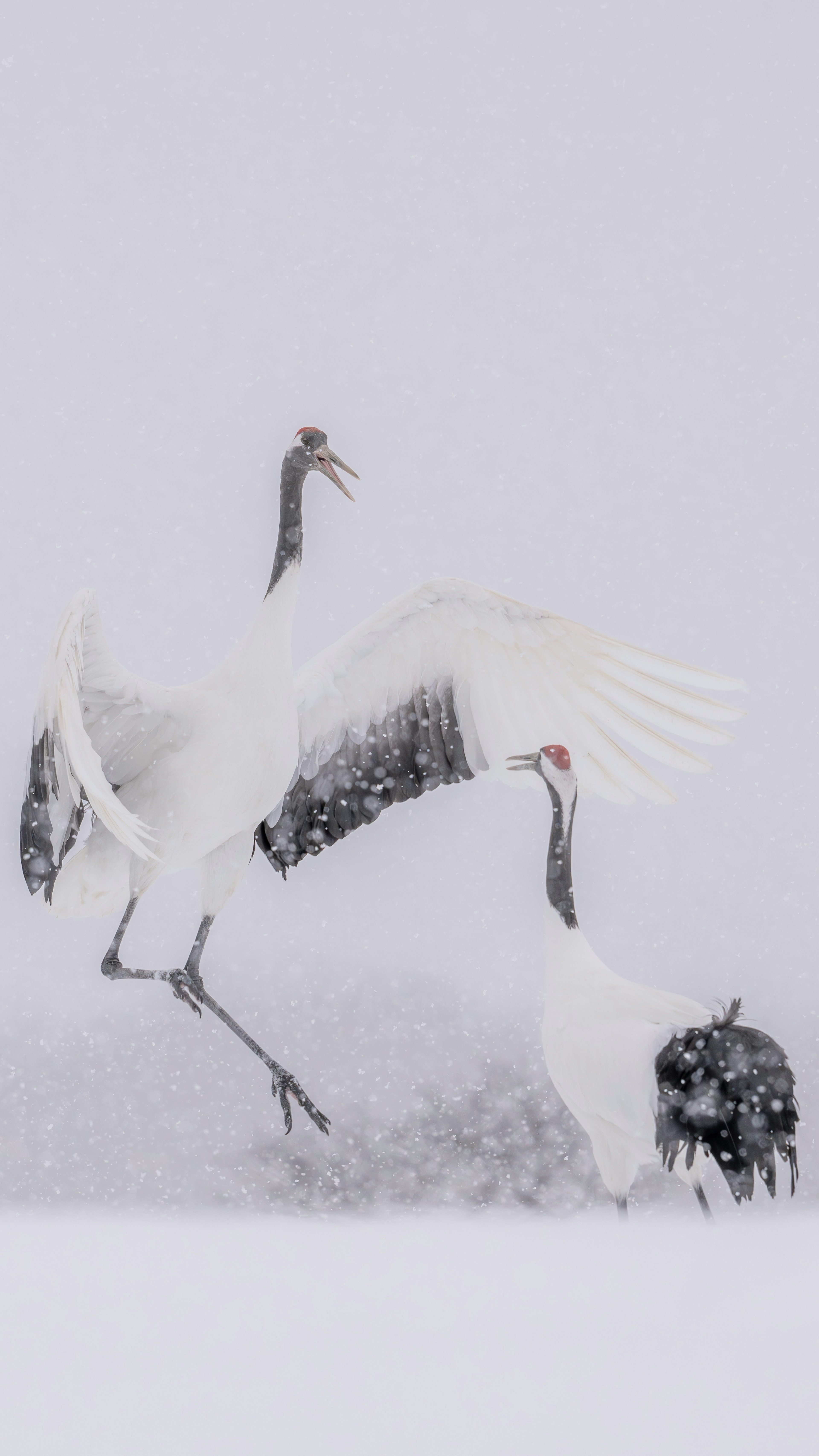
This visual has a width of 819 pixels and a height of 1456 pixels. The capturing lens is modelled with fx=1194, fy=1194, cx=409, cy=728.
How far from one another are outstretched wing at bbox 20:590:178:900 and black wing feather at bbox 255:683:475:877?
31 centimetres

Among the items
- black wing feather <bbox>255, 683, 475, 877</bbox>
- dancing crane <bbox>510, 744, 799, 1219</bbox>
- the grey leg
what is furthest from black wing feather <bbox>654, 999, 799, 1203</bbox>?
black wing feather <bbox>255, 683, 475, 877</bbox>

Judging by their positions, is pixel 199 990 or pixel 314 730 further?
pixel 314 730

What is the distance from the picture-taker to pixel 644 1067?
1739 mm

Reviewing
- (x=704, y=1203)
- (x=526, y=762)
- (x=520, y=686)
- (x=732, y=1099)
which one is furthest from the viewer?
(x=520, y=686)

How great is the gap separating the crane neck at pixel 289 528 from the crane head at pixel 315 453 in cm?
4

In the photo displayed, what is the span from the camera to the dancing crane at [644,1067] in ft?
5.43

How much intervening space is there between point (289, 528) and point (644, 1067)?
1.05 m

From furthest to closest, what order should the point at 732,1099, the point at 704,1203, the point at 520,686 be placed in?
the point at 520,686, the point at 704,1203, the point at 732,1099

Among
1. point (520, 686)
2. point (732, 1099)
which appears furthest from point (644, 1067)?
point (520, 686)

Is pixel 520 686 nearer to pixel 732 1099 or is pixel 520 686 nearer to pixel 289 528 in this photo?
pixel 289 528

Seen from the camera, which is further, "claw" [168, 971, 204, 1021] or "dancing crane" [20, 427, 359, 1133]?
"claw" [168, 971, 204, 1021]

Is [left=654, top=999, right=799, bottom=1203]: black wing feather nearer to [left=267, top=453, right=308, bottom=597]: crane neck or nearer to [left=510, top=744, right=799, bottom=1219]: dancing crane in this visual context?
[left=510, top=744, right=799, bottom=1219]: dancing crane

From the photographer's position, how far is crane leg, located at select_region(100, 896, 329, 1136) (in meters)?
2.05

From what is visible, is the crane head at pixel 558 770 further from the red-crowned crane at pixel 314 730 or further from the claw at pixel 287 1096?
the claw at pixel 287 1096
